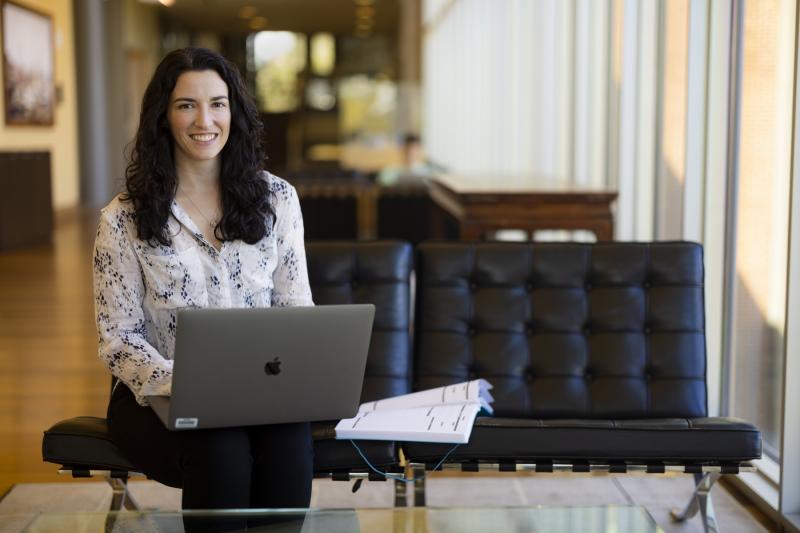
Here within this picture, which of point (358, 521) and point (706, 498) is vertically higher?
point (358, 521)

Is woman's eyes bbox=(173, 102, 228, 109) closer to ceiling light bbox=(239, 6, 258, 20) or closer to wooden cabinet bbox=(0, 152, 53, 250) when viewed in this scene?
wooden cabinet bbox=(0, 152, 53, 250)

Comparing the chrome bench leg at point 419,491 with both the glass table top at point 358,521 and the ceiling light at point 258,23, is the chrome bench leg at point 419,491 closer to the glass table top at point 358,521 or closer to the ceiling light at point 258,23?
the glass table top at point 358,521

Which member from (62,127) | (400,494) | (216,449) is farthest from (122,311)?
(62,127)

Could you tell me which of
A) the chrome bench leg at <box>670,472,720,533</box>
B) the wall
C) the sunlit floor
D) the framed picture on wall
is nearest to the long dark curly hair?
the sunlit floor

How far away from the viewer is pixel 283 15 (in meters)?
22.1

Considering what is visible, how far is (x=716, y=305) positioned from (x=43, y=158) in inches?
350

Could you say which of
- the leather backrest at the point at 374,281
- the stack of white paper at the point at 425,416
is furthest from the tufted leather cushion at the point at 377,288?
the stack of white paper at the point at 425,416

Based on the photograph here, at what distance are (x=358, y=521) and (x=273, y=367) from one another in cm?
34

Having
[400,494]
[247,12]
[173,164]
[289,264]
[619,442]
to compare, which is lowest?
[400,494]

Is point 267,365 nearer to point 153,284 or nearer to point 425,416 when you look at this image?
point 153,284

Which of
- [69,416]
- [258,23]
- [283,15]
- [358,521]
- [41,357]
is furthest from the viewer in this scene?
[258,23]

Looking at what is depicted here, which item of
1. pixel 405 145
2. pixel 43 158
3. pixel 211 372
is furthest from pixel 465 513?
pixel 405 145

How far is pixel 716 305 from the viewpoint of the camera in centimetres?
362

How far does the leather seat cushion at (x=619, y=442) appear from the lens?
2525 millimetres
